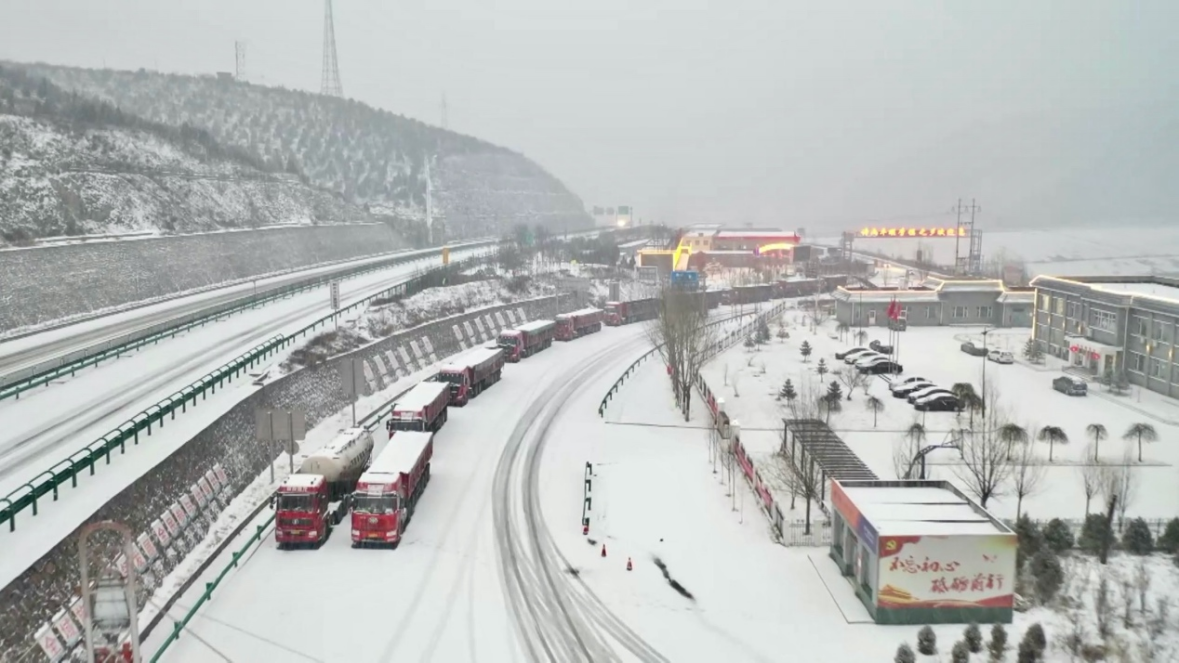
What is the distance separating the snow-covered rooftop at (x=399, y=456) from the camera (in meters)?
23.1

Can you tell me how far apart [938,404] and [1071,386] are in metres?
8.45

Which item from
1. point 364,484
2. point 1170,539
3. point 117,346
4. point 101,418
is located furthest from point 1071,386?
point 117,346

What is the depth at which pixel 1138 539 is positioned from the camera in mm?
22156

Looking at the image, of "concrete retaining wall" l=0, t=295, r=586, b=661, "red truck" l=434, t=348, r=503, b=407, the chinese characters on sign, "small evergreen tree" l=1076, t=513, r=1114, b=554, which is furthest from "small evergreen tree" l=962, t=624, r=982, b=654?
the chinese characters on sign

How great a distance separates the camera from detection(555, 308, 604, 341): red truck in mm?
58291

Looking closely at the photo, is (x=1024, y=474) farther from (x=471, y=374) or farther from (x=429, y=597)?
(x=471, y=374)

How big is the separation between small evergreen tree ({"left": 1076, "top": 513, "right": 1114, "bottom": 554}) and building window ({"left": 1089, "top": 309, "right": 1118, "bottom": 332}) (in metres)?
28.6

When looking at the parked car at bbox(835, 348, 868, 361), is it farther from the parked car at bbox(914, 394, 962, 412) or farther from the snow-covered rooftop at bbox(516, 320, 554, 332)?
the snow-covered rooftop at bbox(516, 320, 554, 332)

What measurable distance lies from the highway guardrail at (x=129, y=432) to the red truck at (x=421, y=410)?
5.98 m

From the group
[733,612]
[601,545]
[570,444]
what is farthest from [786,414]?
[733,612]

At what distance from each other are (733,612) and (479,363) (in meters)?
23.4

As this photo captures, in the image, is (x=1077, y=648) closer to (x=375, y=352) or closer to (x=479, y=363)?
(x=479, y=363)

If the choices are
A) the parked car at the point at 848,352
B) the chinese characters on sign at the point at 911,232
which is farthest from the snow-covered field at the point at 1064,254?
the parked car at the point at 848,352

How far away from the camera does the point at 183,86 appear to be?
424 ft
